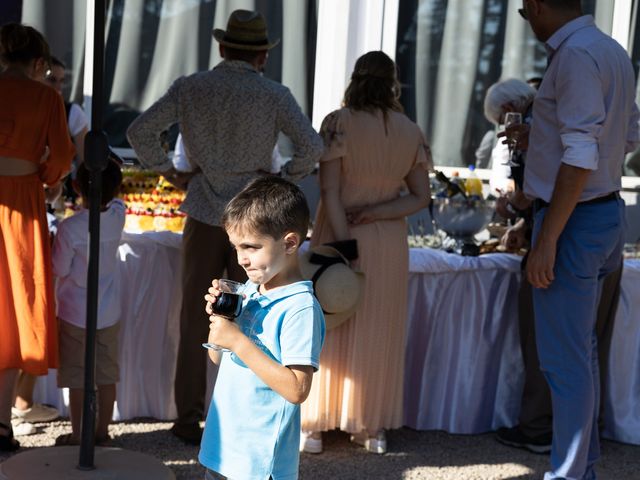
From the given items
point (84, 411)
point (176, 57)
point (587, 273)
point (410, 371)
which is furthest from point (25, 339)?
point (176, 57)

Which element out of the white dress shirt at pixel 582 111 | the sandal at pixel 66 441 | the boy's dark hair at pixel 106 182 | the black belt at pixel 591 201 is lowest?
the sandal at pixel 66 441

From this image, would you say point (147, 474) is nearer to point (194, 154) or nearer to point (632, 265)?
point (194, 154)

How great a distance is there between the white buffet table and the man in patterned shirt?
0.95 feet

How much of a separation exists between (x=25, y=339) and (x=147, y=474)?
2.25 feet

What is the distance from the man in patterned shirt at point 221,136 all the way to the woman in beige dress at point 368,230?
0.57 feet

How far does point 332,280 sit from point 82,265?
97 cm

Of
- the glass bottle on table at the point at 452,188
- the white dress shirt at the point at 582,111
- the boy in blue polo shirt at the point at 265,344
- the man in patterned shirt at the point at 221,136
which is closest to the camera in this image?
the boy in blue polo shirt at the point at 265,344

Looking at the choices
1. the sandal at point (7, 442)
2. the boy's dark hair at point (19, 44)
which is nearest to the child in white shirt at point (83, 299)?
the sandal at point (7, 442)

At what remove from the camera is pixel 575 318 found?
10.5 feet

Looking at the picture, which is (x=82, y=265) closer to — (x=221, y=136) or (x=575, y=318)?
(x=221, y=136)

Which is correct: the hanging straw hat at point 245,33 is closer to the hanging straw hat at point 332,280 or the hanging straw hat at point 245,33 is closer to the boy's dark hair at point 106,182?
the boy's dark hair at point 106,182

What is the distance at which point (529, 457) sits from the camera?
4109mm

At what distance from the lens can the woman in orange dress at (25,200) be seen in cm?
365

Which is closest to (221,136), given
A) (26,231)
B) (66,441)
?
(26,231)
